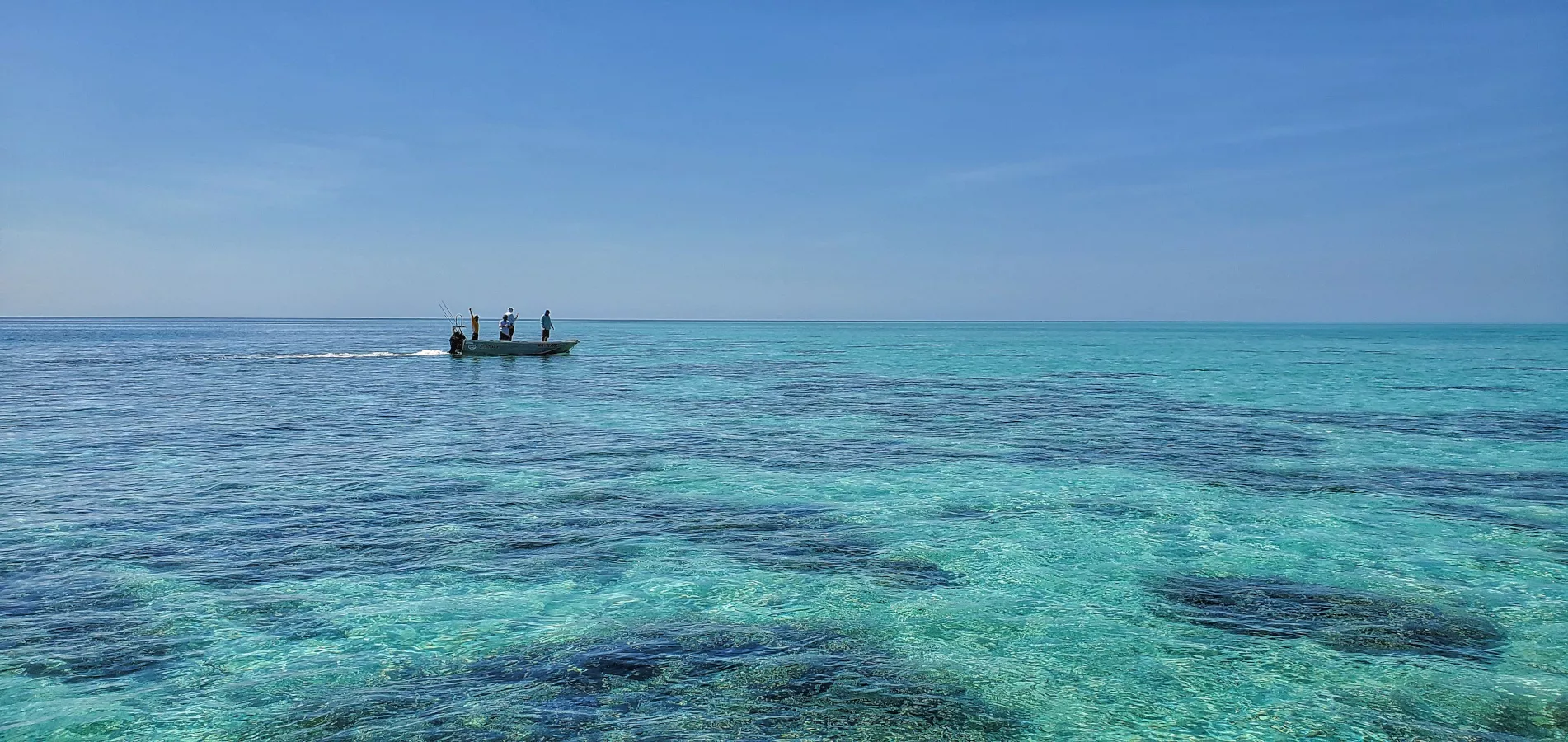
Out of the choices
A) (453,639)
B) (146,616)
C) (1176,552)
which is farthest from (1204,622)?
(146,616)

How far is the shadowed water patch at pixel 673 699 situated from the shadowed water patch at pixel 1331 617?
3.62 metres

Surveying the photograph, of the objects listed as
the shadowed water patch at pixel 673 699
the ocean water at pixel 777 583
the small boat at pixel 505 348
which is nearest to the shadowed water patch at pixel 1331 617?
the ocean water at pixel 777 583

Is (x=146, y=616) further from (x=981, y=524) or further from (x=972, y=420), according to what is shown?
(x=972, y=420)

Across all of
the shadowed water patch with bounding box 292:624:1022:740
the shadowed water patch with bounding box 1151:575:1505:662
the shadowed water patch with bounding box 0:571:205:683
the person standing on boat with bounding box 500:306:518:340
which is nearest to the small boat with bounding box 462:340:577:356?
the person standing on boat with bounding box 500:306:518:340

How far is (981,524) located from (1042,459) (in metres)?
6.65

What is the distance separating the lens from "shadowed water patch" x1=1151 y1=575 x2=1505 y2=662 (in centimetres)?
866

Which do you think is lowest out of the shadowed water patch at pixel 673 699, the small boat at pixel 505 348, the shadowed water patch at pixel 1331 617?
the shadowed water patch at pixel 673 699

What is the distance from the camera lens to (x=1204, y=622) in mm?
9312

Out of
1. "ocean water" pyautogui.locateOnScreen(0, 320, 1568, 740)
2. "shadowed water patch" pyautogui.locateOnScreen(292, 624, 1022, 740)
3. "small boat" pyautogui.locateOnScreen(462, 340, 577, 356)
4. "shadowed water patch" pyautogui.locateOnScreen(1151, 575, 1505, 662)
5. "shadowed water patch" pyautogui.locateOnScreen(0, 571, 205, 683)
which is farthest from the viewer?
"small boat" pyautogui.locateOnScreen(462, 340, 577, 356)

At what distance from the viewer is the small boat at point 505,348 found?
175 feet

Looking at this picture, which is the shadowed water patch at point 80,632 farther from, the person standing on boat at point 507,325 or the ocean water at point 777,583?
the person standing on boat at point 507,325

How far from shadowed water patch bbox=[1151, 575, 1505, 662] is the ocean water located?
56mm

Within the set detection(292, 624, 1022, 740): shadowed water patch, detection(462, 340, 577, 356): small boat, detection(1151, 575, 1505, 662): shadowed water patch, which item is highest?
detection(462, 340, 577, 356): small boat

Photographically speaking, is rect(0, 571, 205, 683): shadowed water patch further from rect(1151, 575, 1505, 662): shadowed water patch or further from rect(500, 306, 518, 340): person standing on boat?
rect(500, 306, 518, 340): person standing on boat
